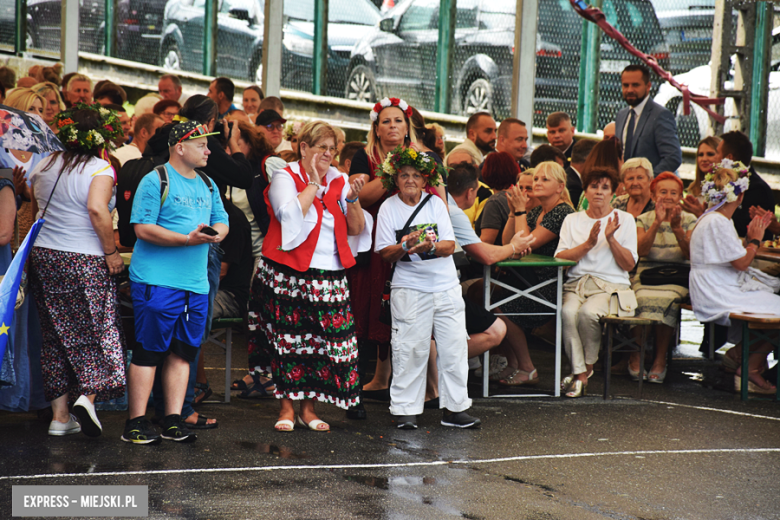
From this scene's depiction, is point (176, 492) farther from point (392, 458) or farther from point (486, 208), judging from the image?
point (486, 208)

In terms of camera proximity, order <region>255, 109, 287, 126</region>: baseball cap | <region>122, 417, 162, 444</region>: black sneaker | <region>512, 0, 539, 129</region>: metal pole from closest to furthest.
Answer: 1. <region>122, 417, 162, 444</region>: black sneaker
2. <region>255, 109, 287, 126</region>: baseball cap
3. <region>512, 0, 539, 129</region>: metal pole

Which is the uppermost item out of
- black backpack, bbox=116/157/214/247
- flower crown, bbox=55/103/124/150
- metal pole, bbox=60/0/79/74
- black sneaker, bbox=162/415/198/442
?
metal pole, bbox=60/0/79/74

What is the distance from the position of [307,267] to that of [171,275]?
850mm

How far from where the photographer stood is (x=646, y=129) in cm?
955

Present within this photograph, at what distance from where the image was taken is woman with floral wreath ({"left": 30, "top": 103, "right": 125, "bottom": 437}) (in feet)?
17.7

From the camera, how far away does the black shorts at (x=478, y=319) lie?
6.77 m

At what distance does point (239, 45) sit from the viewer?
1477 cm

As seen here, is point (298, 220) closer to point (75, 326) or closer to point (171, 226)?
point (171, 226)

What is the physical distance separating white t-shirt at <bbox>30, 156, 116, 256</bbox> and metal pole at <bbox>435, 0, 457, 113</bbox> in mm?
8680

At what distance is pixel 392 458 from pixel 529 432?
1.13 metres

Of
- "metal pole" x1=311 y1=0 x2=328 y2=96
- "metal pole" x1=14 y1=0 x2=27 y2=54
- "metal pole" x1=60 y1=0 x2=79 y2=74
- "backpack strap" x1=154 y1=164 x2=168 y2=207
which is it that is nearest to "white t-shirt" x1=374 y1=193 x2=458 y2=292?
"backpack strap" x1=154 y1=164 x2=168 y2=207

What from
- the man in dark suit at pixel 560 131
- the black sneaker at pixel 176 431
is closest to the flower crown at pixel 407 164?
the black sneaker at pixel 176 431

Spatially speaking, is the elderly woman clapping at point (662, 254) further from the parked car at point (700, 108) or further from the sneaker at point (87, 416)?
the sneaker at point (87, 416)

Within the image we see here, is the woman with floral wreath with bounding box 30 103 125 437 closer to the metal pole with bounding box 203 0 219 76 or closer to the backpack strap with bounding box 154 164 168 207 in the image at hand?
the backpack strap with bounding box 154 164 168 207
